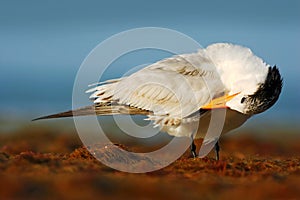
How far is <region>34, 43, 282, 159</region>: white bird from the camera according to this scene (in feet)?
37.0

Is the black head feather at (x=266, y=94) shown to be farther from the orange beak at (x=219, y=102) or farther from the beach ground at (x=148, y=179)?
the beach ground at (x=148, y=179)

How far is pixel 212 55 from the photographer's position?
11.9 meters

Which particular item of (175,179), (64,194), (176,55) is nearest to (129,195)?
(64,194)

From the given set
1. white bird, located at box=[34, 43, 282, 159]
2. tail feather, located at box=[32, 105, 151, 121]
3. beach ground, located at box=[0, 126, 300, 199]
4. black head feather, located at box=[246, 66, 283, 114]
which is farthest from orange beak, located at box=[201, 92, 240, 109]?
tail feather, located at box=[32, 105, 151, 121]

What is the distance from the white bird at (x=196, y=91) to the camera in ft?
37.0

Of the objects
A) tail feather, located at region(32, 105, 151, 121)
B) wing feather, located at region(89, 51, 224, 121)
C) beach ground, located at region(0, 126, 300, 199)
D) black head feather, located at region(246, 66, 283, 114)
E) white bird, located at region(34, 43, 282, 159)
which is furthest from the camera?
tail feather, located at region(32, 105, 151, 121)

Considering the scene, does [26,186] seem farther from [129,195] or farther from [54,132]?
[54,132]

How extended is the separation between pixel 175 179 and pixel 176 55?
2977 millimetres

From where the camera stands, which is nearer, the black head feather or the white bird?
the black head feather

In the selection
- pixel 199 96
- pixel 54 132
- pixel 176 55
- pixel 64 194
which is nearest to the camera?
pixel 64 194

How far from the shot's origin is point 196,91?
37.6 ft

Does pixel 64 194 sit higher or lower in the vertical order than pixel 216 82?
lower

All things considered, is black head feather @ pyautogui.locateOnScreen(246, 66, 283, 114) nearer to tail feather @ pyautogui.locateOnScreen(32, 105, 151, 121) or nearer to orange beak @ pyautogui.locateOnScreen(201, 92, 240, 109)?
orange beak @ pyautogui.locateOnScreen(201, 92, 240, 109)

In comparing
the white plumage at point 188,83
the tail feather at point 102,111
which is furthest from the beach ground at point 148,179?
the white plumage at point 188,83
